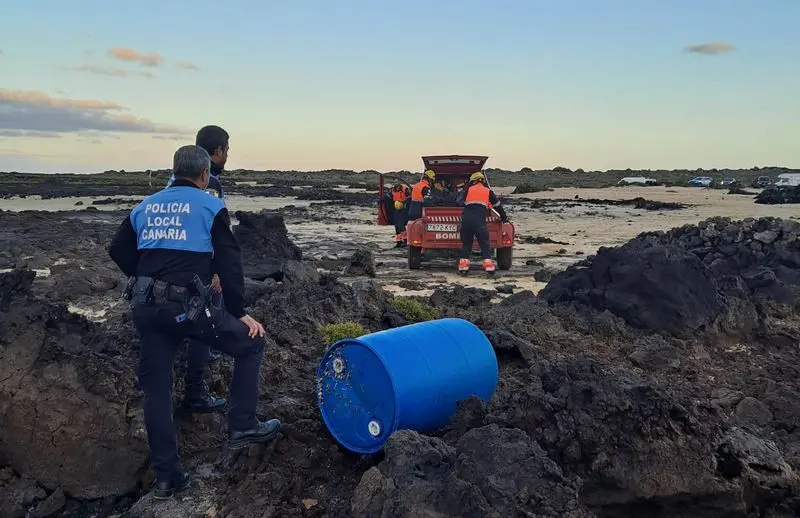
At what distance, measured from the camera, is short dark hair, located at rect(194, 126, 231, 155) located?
15.9 feet

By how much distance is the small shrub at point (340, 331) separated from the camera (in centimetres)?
716

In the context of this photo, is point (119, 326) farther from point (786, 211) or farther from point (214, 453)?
point (786, 211)

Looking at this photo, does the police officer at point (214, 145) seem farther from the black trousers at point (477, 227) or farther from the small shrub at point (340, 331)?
the black trousers at point (477, 227)

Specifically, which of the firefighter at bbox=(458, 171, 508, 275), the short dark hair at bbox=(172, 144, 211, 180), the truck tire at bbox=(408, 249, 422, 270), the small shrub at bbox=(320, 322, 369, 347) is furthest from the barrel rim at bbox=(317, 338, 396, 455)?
the truck tire at bbox=(408, 249, 422, 270)

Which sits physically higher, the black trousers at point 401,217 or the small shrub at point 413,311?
the black trousers at point 401,217

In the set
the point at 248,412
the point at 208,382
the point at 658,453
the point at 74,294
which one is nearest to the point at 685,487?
the point at 658,453

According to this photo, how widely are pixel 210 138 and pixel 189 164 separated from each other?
70 cm

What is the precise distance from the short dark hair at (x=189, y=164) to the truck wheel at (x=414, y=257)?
951cm

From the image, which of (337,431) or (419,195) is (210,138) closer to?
(337,431)

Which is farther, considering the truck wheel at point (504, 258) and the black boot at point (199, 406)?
the truck wheel at point (504, 258)

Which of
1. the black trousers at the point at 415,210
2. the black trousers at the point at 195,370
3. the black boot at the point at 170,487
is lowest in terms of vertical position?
the black boot at the point at 170,487

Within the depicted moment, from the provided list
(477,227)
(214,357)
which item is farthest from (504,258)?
(214,357)

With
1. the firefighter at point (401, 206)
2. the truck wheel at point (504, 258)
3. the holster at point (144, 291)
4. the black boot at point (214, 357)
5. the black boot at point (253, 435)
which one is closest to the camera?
the holster at point (144, 291)

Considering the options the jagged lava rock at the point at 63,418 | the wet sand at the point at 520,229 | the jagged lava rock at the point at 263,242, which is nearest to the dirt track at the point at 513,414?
the jagged lava rock at the point at 63,418
